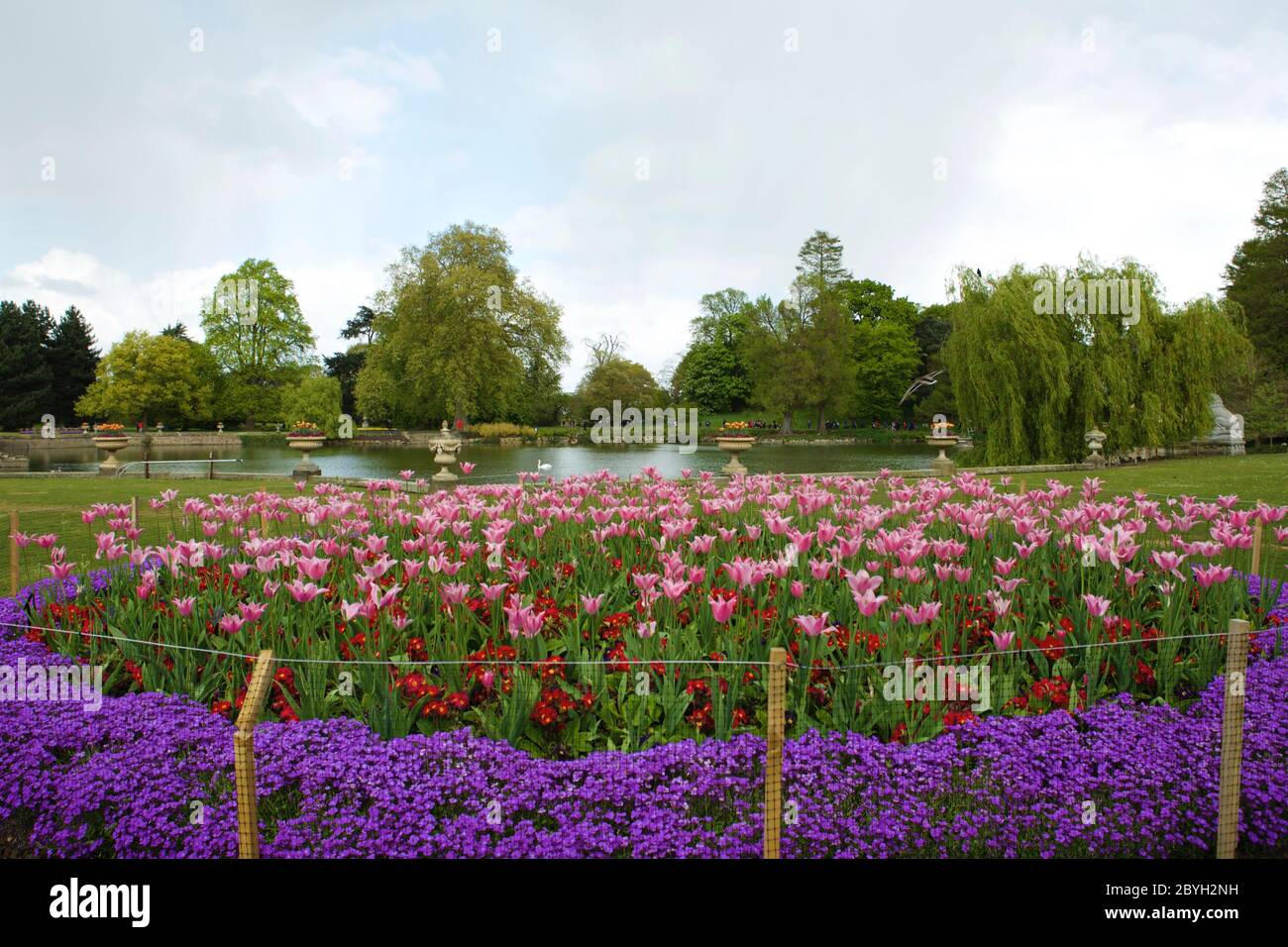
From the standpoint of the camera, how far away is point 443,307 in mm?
42594

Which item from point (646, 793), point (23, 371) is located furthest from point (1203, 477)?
point (23, 371)

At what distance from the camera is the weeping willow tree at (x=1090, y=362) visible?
22.4 m

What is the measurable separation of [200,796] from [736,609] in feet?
9.17

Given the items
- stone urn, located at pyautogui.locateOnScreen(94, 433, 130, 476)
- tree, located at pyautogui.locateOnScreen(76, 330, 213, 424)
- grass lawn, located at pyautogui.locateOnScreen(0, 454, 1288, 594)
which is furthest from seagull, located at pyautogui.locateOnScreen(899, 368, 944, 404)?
tree, located at pyautogui.locateOnScreen(76, 330, 213, 424)

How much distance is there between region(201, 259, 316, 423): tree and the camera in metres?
51.1

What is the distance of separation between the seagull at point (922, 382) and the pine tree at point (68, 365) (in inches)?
2090

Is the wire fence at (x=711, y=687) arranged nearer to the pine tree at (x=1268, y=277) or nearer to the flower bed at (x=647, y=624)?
the flower bed at (x=647, y=624)

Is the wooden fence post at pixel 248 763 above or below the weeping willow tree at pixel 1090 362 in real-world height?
below

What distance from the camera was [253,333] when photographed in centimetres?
5166

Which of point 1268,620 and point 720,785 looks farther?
point 1268,620

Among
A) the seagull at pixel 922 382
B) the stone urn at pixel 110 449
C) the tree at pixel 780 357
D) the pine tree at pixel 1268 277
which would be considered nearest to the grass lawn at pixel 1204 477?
the stone urn at pixel 110 449

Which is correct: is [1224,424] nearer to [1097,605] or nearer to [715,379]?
[1097,605]
